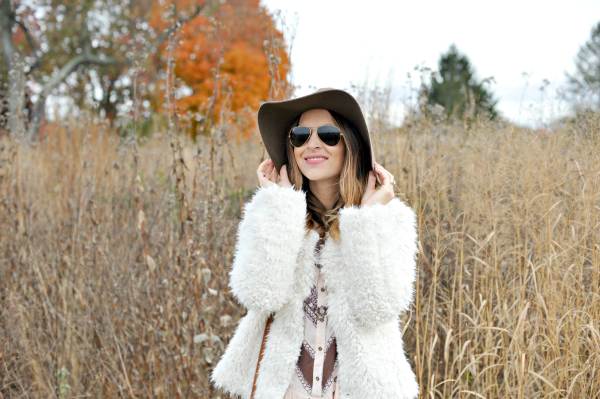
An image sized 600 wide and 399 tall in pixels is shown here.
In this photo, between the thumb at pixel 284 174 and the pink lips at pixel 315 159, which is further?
the thumb at pixel 284 174

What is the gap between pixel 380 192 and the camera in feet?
5.14

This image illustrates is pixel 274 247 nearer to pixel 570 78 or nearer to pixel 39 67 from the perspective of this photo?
pixel 570 78

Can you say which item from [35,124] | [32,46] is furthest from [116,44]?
[35,124]

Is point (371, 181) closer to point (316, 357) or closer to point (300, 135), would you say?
point (300, 135)

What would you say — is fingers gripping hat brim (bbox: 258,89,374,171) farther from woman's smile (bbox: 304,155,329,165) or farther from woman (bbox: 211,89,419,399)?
woman's smile (bbox: 304,155,329,165)

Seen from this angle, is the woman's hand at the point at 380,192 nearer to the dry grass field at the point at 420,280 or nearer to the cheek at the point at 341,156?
the cheek at the point at 341,156

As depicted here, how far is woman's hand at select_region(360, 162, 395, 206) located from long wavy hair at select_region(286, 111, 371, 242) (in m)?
0.04

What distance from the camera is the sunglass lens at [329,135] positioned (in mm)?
1591

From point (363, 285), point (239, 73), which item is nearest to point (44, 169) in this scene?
point (363, 285)

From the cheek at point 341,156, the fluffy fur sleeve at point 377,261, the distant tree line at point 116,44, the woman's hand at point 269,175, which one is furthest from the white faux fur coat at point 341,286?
the distant tree line at point 116,44

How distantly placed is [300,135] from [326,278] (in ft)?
1.75

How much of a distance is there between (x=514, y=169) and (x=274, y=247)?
1.35 m

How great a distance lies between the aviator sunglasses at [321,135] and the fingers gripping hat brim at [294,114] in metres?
0.10

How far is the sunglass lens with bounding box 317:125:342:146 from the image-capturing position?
Answer: 5.22 ft
